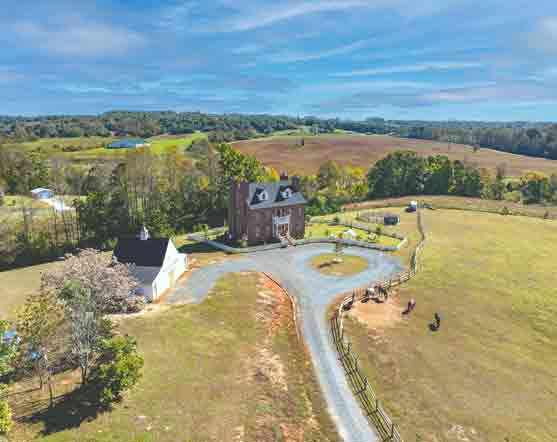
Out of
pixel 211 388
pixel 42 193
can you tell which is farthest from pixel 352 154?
pixel 211 388

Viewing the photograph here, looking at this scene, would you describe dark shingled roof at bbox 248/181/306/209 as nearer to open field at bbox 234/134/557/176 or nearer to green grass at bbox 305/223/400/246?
green grass at bbox 305/223/400/246

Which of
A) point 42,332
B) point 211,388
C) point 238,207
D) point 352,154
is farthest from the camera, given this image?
point 352,154

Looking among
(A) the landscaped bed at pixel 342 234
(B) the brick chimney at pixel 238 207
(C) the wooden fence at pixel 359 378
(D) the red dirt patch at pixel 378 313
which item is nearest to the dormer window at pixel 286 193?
(B) the brick chimney at pixel 238 207

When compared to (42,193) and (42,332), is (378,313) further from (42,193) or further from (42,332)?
(42,193)

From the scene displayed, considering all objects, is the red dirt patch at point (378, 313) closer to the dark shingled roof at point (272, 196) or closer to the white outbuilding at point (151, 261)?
the white outbuilding at point (151, 261)

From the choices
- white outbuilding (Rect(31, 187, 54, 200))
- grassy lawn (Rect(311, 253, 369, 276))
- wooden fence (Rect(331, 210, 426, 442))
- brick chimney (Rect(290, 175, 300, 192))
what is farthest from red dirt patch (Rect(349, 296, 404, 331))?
white outbuilding (Rect(31, 187, 54, 200))

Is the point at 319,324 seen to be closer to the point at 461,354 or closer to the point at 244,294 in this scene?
the point at 244,294
